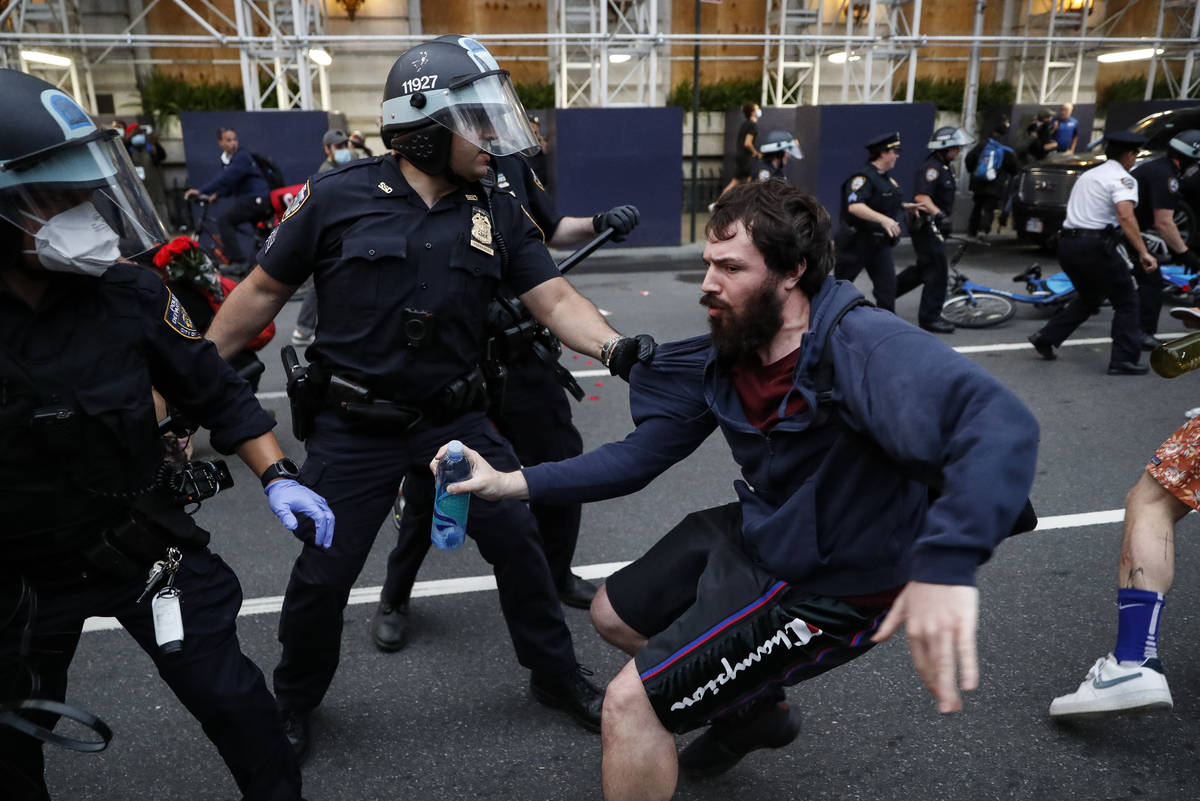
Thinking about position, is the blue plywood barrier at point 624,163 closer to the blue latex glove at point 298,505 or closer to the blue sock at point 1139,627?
the blue sock at point 1139,627

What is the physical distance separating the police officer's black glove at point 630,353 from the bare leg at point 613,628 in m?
0.60

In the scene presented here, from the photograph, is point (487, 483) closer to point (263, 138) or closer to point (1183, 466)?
point (1183, 466)

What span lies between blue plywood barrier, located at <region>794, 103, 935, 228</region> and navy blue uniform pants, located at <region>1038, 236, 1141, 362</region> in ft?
24.8

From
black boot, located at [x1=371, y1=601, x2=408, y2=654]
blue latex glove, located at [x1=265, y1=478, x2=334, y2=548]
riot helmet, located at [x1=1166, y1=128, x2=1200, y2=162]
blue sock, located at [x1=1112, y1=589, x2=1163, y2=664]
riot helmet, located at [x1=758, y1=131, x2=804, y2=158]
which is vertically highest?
riot helmet, located at [x1=1166, y1=128, x2=1200, y2=162]

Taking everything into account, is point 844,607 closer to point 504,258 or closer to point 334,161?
point 504,258

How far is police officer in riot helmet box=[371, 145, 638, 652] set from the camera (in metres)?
3.41

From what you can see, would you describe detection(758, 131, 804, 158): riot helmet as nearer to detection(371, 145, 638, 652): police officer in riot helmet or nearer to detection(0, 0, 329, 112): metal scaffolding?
detection(371, 145, 638, 652): police officer in riot helmet

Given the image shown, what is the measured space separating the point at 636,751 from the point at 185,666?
1034mm

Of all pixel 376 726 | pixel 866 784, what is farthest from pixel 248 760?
pixel 866 784

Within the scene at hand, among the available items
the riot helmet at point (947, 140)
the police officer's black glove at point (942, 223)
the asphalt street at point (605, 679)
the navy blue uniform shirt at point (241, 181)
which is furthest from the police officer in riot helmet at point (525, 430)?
the navy blue uniform shirt at point (241, 181)

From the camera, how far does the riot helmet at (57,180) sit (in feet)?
5.89

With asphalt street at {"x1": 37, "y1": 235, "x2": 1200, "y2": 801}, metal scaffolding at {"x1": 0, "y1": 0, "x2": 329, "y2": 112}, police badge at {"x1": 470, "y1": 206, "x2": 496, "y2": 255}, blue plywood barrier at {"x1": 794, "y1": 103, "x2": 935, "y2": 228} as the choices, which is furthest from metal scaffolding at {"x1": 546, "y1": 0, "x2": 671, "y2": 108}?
police badge at {"x1": 470, "y1": 206, "x2": 496, "y2": 255}

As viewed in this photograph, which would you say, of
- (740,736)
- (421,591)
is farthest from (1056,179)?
(740,736)

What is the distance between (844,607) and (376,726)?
1668 mm
